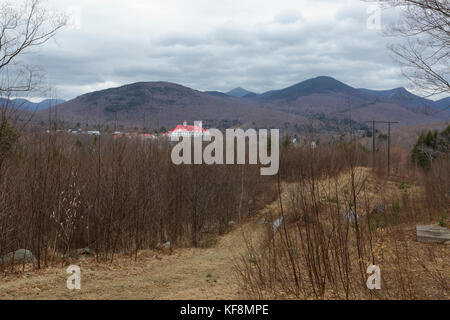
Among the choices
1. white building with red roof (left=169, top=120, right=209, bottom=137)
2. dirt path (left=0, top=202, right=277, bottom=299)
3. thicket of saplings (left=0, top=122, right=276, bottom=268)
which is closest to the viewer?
dirt path (left=0, top=202, right=277, bottom=299)

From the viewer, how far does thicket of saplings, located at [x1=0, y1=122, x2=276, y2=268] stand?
9.39m

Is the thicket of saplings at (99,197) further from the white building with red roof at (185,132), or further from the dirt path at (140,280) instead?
the white building with red roof at (185,132)

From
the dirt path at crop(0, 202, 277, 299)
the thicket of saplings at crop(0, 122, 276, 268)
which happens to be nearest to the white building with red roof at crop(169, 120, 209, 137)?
the thicket of saplings at crop(0, 122, 276, 268)

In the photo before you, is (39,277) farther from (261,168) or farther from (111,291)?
(261,168)

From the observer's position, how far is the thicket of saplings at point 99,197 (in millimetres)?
9391

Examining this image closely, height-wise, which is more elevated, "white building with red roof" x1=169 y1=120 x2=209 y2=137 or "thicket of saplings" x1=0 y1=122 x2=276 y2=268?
"white building with red roof" x1=169 y1=120 x2=209 y2=137

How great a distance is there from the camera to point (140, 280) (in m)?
8.36

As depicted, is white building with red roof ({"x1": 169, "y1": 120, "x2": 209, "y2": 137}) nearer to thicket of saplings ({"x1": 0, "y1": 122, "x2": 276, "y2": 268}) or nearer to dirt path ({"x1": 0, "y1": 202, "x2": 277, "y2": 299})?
thicket of saplings ({"x1": 0, "y1": 122, "x2": 276, "y2": 268})

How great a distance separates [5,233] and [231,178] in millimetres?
11066

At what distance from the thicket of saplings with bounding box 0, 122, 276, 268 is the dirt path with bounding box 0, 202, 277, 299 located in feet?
2.10

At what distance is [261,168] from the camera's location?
22.6 metres

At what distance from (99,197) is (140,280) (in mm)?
3464

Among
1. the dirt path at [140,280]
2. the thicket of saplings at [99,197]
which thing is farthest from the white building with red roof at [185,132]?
the dirt path at [140,280]

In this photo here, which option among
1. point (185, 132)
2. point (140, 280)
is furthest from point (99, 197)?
point (185, 132)
